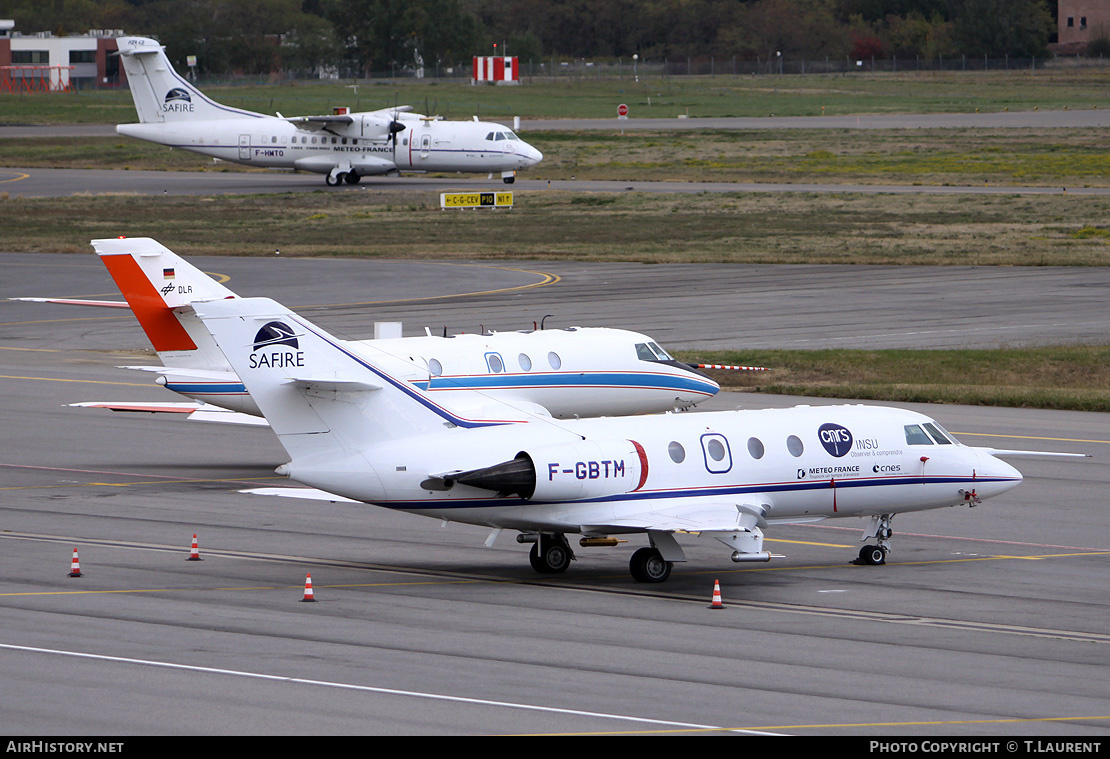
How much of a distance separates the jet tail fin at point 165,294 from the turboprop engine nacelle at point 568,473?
34.5 ft

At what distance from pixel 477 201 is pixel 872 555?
61930mm

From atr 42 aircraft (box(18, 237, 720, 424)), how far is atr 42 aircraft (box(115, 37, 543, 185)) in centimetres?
6110

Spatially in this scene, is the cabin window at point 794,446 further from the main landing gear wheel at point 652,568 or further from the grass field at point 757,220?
the grass field at point 757,220

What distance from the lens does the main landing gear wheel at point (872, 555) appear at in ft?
79.3

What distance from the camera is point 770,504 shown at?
23578 mm

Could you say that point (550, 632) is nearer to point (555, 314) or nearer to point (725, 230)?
point (555, 314)

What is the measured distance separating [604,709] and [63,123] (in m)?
143

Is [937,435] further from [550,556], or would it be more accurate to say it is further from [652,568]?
[550,556]

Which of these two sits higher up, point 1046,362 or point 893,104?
point 893,104

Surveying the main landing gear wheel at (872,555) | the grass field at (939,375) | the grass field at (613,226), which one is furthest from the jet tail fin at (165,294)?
the grass field at (613,226)

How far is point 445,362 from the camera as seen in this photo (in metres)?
30.7

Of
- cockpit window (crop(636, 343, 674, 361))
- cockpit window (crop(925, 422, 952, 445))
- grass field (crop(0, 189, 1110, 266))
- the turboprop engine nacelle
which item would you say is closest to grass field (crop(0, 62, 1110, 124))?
grass field (crop(0, 189, 1110, 266))

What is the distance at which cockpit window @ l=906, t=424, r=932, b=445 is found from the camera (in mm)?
24859

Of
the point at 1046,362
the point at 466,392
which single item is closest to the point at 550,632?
the point at 466,392
